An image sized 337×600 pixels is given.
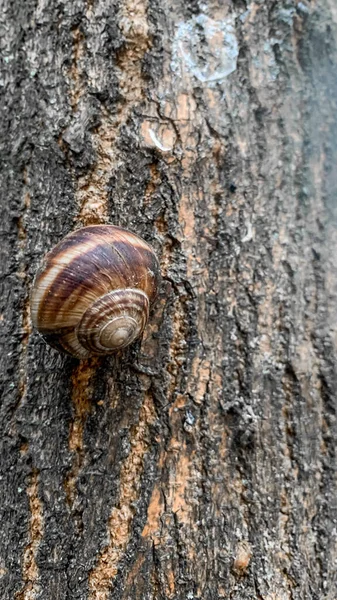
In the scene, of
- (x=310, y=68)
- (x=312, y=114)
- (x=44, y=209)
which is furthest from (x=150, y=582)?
(x=310, y=68)

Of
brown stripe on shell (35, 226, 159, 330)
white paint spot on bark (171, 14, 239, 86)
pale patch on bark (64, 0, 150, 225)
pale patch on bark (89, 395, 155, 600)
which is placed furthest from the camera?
white paint spot on bark (171, 14, 239, 86)

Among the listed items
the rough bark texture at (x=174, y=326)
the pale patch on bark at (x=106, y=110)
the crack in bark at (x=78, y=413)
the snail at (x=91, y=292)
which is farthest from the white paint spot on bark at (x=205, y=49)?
the crack in bark at (x=78, y=413)

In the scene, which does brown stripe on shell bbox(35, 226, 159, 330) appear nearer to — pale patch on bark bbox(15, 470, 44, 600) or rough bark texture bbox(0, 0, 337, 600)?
rough bark texture bbox(0, 0, 337, 600)

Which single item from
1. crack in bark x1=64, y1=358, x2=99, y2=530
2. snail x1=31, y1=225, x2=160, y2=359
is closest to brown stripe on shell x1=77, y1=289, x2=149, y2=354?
snail x1=31, y1=225, x2=160, y2=359

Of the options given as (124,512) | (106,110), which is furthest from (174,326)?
(106,110)

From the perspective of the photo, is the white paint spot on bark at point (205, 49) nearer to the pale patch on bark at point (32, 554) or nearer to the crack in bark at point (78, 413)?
the crack in bark at point (78, 413)

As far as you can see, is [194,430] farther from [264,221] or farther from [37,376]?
[264,221]

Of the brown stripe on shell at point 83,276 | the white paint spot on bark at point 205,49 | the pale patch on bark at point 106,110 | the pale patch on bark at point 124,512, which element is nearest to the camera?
the brown stripe on shell at point 83,276
